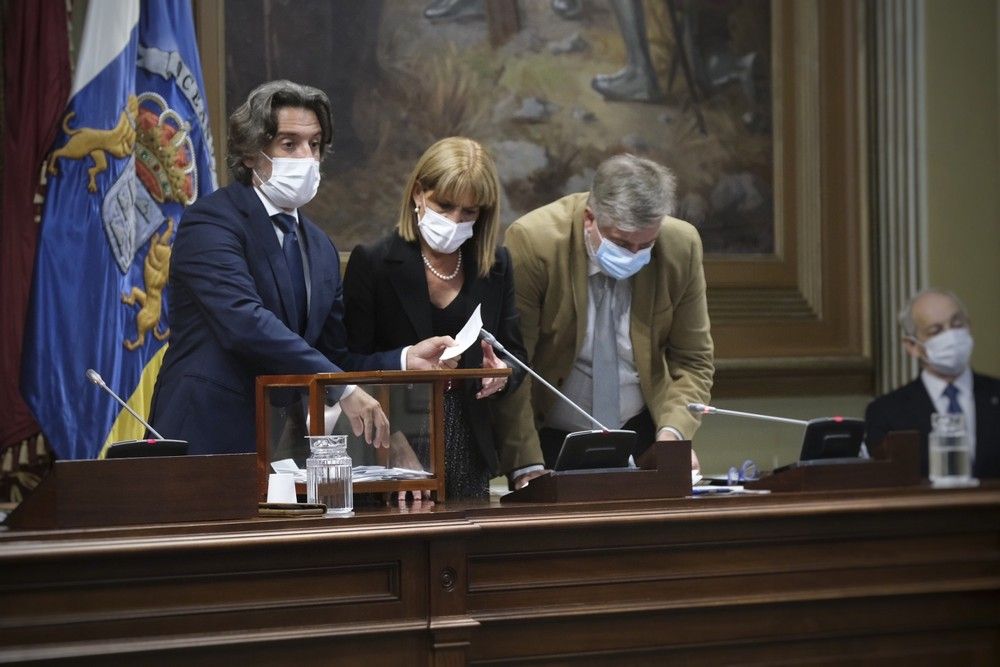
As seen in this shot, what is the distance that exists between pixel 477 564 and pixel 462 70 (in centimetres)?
324

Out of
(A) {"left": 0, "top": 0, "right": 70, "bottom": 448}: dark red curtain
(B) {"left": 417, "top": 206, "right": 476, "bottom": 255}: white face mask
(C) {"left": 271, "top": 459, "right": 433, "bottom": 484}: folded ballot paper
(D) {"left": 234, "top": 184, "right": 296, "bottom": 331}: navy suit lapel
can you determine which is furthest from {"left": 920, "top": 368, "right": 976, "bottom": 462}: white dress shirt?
(A) {"left": 0, "top": 0, "right": 70, "bottom": 448}: dark red curtain

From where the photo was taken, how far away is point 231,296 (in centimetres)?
315

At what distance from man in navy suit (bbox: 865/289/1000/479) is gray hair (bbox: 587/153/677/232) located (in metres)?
1.11

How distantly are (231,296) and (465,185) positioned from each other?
2.06 ft

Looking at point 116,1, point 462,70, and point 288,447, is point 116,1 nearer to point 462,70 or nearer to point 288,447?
point 462,70

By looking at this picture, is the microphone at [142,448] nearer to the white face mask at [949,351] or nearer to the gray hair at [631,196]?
the gray hair at [631,196]

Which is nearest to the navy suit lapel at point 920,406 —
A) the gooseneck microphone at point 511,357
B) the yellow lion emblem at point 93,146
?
the gooseneck microphone at point 511,357

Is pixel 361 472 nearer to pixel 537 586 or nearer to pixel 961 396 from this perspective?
pixel 537 586

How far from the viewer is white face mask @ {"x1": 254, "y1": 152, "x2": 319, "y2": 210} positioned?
3338 millimetres

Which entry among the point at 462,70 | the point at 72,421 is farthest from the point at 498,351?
the point at 462,70

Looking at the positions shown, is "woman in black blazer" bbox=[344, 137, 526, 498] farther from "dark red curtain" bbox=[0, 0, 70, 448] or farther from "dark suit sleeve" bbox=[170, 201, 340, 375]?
"dark red curtain" bbox=[0, 0, 70, 448]

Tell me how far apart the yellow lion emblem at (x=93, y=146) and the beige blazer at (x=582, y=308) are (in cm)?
146

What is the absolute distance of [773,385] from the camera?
19.8ft

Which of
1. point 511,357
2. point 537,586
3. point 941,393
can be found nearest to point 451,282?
point 511,357
